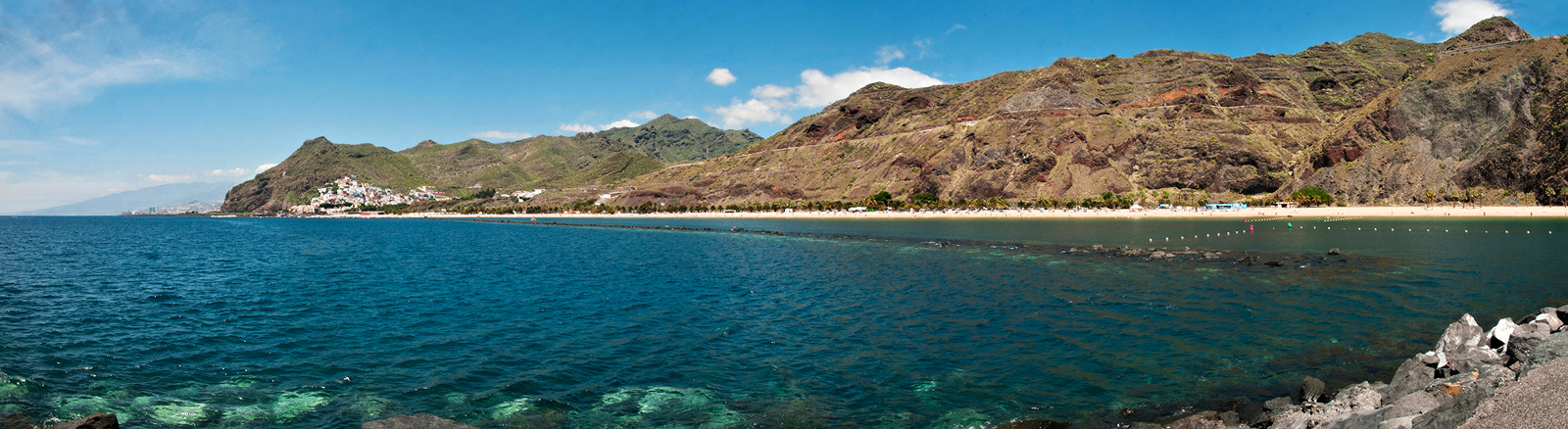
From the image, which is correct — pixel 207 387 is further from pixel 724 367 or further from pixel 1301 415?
pixel 1301 415

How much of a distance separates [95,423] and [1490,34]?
624ft

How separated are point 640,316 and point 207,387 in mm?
13844

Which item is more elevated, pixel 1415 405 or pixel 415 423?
pixel 1415 405

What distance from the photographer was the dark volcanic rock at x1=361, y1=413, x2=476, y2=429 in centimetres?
1238

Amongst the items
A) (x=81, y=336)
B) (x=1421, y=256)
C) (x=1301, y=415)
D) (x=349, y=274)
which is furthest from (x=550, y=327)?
(x=1421, y=256)

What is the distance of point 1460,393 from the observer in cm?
998

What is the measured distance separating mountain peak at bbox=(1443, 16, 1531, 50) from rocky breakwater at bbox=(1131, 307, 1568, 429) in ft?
537

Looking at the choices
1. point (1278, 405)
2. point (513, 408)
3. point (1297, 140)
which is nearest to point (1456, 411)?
point (1278, 405)

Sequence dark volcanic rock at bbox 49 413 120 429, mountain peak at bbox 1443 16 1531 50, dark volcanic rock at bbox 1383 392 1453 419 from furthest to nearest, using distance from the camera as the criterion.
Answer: mountain peak at bbox 1443 16 1531 50 → dark volcanic rock at bbox 49 413 120 429 → dark volcanic rock at bbox 1383 392 1453 419

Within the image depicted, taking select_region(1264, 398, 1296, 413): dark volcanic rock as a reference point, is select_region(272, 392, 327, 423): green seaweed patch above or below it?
above

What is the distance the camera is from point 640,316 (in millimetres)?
27406

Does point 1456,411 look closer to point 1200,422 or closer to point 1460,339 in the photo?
point 1200,422

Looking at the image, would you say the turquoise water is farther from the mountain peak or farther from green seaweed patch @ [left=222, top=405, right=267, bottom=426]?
the mountain peak

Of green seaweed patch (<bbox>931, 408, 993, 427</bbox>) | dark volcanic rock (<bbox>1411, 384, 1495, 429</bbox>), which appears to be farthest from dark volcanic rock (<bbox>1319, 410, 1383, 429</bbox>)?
green seaweed patch (<bbox>931, 408, 993, 427</bbox>)
